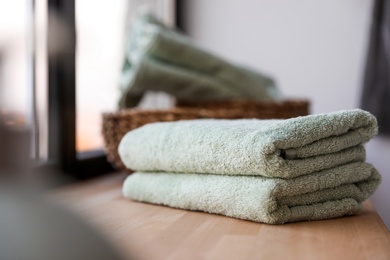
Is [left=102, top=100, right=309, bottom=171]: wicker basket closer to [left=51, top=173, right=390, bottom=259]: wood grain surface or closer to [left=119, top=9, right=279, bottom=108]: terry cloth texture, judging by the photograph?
[left=119, top=9, right=279, bottom=108]: terry cloth texture

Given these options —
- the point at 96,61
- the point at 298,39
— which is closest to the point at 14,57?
the point at 96,61

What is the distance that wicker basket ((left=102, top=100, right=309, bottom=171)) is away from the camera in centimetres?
120

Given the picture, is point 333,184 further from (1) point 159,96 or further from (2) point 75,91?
(1) point 159,96

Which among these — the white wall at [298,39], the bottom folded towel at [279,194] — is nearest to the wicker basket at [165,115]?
the bottom folded towel at [279,194]

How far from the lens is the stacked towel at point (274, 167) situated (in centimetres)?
77

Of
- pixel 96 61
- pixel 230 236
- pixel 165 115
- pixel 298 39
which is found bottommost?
pixel 230 236

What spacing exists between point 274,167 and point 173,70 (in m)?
0.68

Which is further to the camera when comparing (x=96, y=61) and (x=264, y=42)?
(x=264, y=42)

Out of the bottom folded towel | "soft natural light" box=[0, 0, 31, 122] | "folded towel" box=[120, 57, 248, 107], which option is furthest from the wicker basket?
the bottom folded towel

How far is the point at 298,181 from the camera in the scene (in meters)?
0.78

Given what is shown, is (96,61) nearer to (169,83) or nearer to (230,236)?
(169,83)

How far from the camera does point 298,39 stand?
2.12 meters

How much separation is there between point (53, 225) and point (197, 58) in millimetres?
1090

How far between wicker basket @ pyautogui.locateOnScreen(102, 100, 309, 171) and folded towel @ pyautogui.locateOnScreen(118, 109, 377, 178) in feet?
0.88
